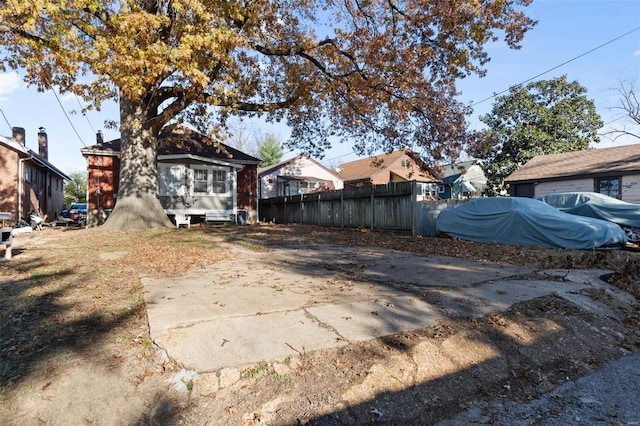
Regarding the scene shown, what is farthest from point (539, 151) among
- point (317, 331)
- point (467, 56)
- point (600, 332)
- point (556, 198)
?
point (317, 331)

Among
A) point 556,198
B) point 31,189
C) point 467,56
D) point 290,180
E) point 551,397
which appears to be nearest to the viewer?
point 551,397

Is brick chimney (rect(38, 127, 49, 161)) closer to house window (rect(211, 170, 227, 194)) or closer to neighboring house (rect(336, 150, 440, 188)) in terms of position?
house window (rect(211, 170, 227, 194))

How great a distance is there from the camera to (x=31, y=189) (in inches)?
835

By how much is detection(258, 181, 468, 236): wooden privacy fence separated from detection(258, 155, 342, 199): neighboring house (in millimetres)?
14031

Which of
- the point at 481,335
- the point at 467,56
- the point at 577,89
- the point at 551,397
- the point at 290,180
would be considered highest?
the point at 577,89

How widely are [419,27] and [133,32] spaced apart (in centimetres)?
832

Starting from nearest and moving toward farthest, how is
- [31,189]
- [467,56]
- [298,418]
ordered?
1. [298,418]
2. [467,56]
3. [31,189]

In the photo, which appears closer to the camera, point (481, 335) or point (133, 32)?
point (481, 335)

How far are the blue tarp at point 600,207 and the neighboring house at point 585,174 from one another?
27.3ft

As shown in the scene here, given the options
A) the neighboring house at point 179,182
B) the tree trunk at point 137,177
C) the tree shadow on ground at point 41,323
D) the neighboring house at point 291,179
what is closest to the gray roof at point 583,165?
the neighboring house at point 291,179

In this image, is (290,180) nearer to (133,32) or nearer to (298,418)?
(133,32)

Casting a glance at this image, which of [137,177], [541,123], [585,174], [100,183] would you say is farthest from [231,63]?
[541,123]

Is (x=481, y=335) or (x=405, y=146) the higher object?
(x=405, y=146)

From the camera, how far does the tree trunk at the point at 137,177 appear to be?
1224 cm
